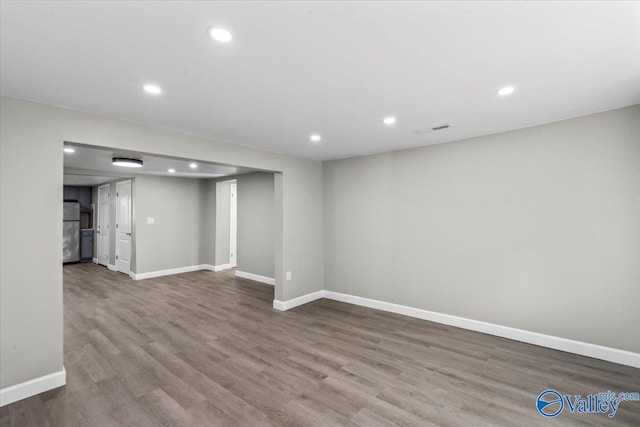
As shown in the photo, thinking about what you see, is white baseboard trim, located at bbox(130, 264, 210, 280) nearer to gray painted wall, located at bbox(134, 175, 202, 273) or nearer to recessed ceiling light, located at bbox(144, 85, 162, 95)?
gray painted wall, located at bbox(134, 175, 202, 273)

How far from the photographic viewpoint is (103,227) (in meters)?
8.12

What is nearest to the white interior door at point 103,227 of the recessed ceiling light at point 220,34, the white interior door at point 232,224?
the white interior door at point 232,224

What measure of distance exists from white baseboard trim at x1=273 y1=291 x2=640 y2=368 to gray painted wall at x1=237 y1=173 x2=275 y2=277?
5.46 ft

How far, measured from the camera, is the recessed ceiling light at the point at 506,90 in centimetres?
225

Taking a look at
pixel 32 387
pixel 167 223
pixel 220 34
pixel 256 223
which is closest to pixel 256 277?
pixel 256 223

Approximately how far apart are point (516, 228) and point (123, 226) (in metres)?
7.91

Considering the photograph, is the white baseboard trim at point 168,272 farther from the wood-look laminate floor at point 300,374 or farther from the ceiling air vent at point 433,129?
the ceiling air vent at point 433,129

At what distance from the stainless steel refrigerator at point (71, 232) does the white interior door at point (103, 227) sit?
1.88 ft

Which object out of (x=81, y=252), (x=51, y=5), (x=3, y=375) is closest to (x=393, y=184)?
(x=51, y=5)

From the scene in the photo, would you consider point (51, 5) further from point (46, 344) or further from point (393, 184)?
point (393, 184)

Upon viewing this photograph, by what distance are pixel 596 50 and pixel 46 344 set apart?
454 centimetres

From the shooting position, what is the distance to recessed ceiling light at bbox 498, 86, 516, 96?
7.39 ft

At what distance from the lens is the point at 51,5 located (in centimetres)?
130

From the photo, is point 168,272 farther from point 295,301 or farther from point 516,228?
point 516,228
